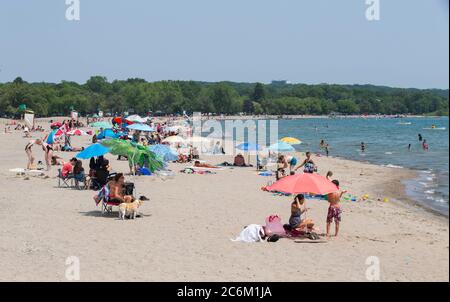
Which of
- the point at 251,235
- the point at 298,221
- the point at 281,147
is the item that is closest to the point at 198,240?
the point at 251,235

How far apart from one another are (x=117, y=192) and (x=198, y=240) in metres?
3.03

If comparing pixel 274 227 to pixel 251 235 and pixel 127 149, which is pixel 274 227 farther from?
pixel 127 149

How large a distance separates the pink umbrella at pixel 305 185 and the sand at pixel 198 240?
95 centimetres

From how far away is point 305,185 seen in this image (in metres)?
10.8

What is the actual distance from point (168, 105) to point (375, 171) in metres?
137

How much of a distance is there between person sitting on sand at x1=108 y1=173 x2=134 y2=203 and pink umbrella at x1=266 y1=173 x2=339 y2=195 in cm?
358

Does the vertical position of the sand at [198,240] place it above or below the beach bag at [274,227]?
below

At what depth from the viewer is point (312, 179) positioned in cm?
1084

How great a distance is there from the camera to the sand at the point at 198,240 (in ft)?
26.9

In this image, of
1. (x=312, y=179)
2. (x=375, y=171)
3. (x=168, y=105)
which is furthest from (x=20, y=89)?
(x=312, y=179)

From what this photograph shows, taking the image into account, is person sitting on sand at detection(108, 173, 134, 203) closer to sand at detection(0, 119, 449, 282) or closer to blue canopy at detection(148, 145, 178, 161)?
sand at detection(0, 119, 449, 282)

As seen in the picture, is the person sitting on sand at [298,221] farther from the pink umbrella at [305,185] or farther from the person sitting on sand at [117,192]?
the person sitting on sand at [117,192]

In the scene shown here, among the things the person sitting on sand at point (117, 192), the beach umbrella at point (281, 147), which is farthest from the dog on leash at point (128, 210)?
the beach umbrella at point (281, 147)
